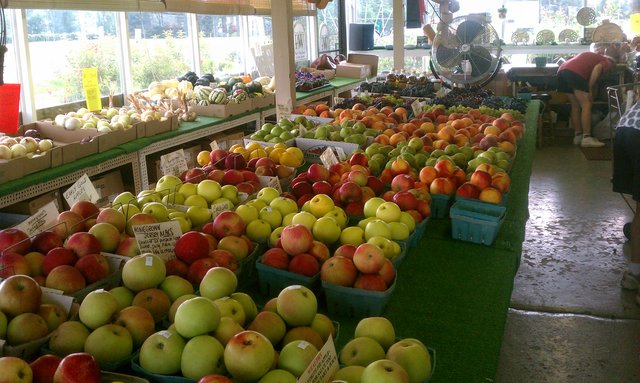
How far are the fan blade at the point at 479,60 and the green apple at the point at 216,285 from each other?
4.04 m

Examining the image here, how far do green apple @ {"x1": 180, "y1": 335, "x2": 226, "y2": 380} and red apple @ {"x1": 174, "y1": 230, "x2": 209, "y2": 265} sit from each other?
1.70 feet

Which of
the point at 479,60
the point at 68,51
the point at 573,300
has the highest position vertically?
the point at 68,51

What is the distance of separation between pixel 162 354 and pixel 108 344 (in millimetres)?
145

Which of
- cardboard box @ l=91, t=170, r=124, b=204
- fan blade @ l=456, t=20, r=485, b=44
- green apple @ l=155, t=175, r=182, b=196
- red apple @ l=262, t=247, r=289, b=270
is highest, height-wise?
fan blade @ l=456, t=20, r=485, b=44

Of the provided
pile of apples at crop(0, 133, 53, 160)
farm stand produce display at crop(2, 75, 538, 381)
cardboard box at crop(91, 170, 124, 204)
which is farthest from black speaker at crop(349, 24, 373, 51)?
farm stand produce display at crop(2, 75, 538, 381)

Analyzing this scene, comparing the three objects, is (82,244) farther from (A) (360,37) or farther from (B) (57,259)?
(A) (360,37)

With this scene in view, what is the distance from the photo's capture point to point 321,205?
7.28ft

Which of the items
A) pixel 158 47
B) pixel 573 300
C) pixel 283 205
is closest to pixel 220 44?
pixel 158 47

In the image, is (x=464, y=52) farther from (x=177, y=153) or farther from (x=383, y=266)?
(x=383, y=266)

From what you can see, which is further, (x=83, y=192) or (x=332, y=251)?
(x=83, y=192)

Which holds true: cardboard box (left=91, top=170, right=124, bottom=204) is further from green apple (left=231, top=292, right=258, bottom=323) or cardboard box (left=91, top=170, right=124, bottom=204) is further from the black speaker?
the black speaker

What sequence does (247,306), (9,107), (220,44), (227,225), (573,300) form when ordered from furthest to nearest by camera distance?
(220,44), (573,300), (9,107), (227,225), (247,306)

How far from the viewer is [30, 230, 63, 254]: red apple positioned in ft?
5.98

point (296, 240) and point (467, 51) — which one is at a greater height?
point (467, 51)
